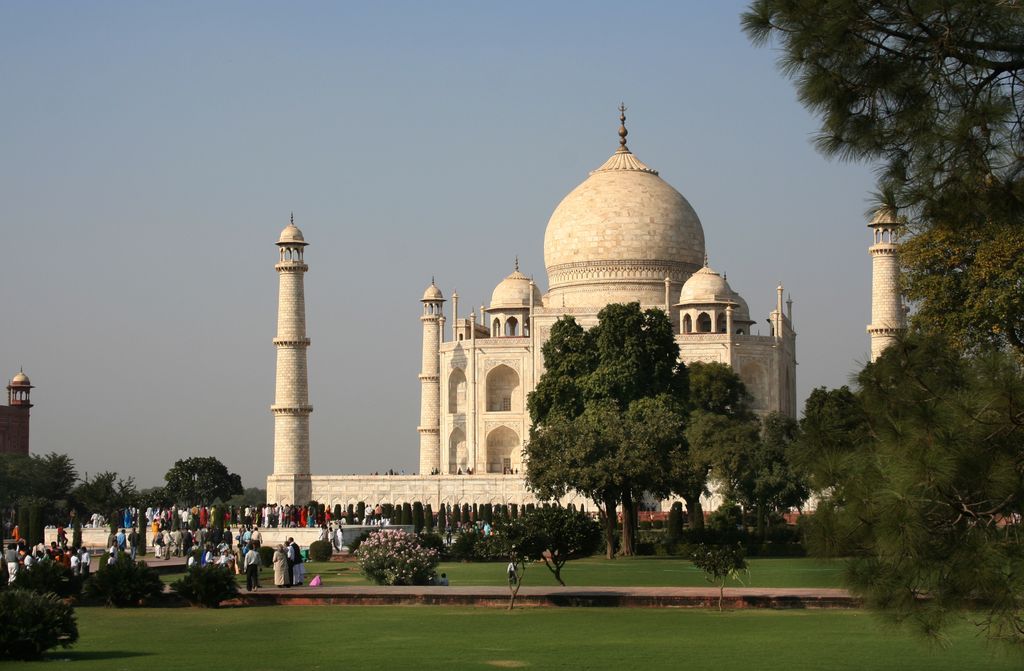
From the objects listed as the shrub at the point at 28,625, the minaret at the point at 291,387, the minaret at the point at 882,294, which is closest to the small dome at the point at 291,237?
the minaret at the point at 291,387

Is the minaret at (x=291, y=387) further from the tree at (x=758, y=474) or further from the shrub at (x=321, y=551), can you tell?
the shrub at (x=321, y=551)

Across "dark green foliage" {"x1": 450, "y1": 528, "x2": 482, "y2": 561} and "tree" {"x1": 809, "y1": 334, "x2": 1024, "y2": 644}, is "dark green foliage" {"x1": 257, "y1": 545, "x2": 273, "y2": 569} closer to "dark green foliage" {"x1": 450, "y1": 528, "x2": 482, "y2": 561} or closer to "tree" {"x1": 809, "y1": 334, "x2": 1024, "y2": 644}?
"dark green foliage" {"x1": 450, "y1": 528, "x2": 482, "y2": 561}

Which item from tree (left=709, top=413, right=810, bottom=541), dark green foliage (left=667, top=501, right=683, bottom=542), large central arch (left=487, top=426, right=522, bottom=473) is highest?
large central arch (left=487, top=426, right=522, bottom=473)

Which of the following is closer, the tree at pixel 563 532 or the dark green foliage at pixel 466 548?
the tree at pixel 563 532

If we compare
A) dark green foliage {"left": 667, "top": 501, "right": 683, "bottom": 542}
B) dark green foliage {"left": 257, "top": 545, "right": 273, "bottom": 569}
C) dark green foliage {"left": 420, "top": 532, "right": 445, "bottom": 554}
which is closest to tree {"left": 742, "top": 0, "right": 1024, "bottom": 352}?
dark green foliage {"left": 257, "top": 545, "right": 273, "bottom": 569}

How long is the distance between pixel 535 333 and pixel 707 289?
5858mm

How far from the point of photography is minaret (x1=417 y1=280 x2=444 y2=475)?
56000 millimetres

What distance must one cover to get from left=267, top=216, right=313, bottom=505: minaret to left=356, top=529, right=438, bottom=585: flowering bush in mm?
25298

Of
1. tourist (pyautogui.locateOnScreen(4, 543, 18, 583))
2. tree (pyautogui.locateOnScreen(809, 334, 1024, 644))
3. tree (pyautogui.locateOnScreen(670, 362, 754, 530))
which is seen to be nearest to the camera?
tree (pyautogui.locateOnScreen(809, 334, 1024, 644))

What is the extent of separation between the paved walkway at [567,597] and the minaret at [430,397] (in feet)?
117

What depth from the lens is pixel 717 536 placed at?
1276 inches

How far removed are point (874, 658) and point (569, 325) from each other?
29492mm

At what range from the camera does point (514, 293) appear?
56.7m

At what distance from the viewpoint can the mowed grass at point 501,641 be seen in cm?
1369
